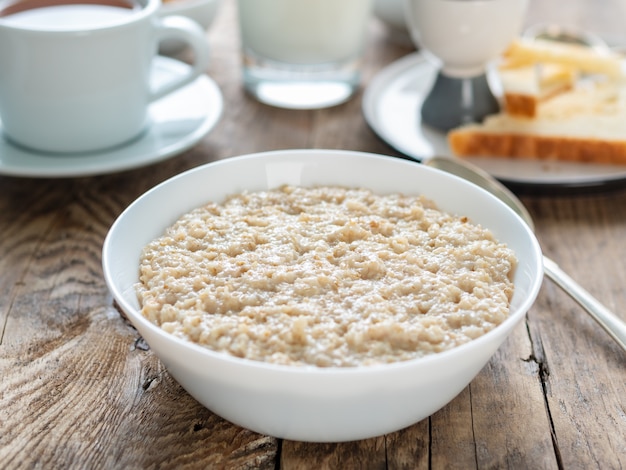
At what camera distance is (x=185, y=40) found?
2.11 metres

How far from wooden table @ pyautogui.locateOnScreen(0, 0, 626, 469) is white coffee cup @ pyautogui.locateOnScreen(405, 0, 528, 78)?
1.48 feet

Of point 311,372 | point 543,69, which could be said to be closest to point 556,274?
point 311,372

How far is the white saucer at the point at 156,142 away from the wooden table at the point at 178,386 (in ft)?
0.29

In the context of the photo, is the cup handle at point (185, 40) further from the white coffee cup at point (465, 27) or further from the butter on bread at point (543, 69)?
the butter on bread at point (543, 69)

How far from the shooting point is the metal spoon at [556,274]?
1429 millimetres

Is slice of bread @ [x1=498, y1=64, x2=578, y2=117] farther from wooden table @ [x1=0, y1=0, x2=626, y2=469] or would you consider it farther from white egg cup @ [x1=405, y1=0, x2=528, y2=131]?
wooden table @ [x1=0, y1=0, x2=626, y2=469]

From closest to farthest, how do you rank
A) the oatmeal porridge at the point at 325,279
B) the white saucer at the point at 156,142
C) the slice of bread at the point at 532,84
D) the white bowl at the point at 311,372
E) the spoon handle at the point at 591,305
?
the white bowl at the point at 311,372 < the oatmeal porridge at the point at 325,279 < the spoon handle at the point at 591,305 < the white saucer at the point at 156,142 < the slice of bread at the point at 532,84

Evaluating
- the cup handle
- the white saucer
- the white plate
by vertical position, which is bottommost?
the white plate

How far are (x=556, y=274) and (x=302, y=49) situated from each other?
111cm

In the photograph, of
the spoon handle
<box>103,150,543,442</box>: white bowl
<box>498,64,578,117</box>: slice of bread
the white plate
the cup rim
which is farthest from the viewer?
<box>498,64,578,117</box>: slice of bread

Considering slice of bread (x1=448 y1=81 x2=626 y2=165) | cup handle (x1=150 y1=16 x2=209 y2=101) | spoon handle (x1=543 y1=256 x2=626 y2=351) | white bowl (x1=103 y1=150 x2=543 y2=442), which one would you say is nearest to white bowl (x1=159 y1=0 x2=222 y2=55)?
cup handle (x1=150 y1=16 x2=209 y2=101)

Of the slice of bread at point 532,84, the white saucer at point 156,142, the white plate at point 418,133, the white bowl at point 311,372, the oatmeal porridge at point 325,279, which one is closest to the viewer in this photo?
the white bowl at point 311,372

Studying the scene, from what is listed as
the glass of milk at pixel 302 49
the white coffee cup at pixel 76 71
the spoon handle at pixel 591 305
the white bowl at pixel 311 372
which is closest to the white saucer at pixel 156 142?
the white coffee cup at pixel 76 71

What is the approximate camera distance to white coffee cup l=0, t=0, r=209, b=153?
1.78 meters
